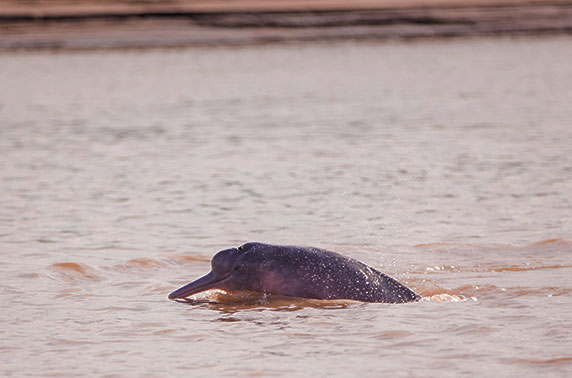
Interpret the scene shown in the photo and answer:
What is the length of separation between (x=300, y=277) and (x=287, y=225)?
2846 millimetres

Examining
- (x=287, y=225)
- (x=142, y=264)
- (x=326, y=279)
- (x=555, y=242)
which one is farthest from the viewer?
(x=287, y=225)

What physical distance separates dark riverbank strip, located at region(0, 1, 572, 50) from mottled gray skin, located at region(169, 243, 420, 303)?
34763 millimetres

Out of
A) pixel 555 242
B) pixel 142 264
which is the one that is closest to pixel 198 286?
pixel 142 264

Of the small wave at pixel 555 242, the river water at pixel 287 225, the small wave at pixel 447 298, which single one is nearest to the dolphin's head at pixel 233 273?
the river water at pixel 287 225

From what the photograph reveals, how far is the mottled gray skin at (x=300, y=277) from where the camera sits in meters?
6.89

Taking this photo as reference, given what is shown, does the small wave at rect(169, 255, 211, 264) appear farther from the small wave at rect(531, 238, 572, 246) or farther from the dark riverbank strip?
the dark riverbank strip

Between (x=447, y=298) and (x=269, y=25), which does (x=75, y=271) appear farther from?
(x=269, y=25)

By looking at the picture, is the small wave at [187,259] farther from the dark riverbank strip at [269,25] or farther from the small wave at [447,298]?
the dark riverbank strip at [269,25]

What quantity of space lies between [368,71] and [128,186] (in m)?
19.3

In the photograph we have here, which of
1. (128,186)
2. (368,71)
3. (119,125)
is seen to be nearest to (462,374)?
(128,186)

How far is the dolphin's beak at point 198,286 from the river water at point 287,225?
10 cm

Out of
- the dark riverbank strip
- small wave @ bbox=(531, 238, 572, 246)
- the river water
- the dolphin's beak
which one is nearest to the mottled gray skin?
the dolphin's beak

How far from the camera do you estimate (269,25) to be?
1735 inches

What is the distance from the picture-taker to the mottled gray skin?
6.89 metres
